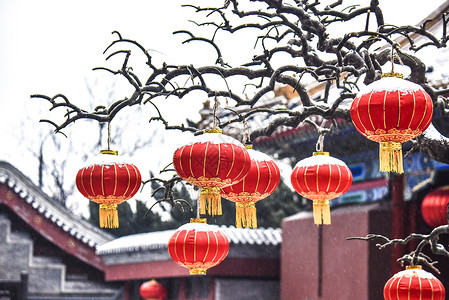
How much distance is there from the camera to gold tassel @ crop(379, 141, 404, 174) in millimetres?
4215

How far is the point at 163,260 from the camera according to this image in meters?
10.8

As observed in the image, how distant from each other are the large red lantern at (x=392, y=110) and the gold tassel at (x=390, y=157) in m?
0.05

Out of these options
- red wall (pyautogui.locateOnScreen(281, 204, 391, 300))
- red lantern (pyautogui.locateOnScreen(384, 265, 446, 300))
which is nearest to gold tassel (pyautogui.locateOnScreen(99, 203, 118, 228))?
red lantern (pyautogui.locateOnScreen(384, 265, 446, 300))

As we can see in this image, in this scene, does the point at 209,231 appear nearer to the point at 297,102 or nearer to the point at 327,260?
the point at 327,260

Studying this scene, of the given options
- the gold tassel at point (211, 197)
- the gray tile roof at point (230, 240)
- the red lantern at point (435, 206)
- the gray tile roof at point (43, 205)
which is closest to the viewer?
the gold tassel at point (211, 197)

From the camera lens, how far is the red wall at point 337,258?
8398 millimetres

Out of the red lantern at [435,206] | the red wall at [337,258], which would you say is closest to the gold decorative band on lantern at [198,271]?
the red lantern at [435,206]

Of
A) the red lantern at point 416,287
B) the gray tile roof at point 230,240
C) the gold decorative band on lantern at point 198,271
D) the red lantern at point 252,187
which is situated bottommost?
the red lantern at point 416,287

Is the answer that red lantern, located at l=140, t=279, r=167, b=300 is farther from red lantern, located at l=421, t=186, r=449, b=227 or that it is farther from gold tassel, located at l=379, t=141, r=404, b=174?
gold tassel, located at l=379, t=141, r=404, b=174

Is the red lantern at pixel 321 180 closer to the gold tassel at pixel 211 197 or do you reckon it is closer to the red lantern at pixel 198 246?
the red lantern at pixel 198 246

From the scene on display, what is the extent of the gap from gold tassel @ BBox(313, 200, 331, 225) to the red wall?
332cm

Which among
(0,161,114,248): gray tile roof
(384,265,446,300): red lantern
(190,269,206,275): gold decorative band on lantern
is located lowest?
(384,265,446,300): red lantern

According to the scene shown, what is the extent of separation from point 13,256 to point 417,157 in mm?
6620

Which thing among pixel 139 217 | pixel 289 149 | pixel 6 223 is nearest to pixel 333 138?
pixel 289 149
